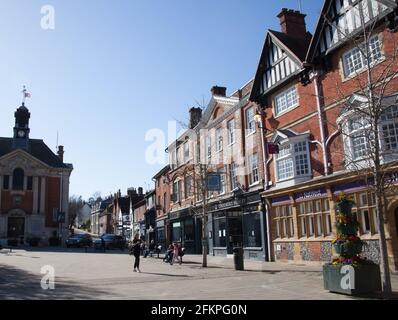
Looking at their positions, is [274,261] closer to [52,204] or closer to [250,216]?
[250,216]

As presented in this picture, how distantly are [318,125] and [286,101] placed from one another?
320 centimetres

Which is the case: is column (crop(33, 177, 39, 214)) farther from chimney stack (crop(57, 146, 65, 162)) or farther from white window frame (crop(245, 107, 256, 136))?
white window frame (crop(245, 107, 256, 136))

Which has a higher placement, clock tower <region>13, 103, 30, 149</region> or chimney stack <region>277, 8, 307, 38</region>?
clock tower <region>13, 103, 30, 149</region>

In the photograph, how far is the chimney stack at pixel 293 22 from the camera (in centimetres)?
2478

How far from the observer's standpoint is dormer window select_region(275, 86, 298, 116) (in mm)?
21734

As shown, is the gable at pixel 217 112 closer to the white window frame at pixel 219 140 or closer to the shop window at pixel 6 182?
the white window frame at pixel 219 140

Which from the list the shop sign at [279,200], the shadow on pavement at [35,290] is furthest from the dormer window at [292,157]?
the shadow on pavement at [35,290]

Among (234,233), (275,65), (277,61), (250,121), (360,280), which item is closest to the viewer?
(360,280)

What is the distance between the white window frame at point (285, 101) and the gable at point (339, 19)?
7.19 ft

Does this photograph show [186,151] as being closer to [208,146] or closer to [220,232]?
[208,146]

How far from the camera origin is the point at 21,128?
207 ft

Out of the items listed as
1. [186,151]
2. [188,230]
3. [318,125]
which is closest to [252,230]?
[318,125]

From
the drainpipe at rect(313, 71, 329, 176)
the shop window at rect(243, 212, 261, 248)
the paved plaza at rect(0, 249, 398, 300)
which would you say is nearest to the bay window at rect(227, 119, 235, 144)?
the shop window at rect(243, 212, 261, 248)

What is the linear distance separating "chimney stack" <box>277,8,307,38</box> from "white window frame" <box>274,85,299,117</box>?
444 cm
